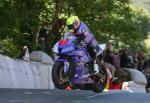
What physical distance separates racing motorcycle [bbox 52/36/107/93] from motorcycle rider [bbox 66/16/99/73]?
0.11 metres

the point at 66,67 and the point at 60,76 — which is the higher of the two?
the point at 66,67

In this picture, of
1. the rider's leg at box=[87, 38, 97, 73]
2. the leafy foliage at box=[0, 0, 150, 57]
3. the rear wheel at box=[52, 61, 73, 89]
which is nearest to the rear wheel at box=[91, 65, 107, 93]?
the rider's leg at box=[87, 38, 97, 73]

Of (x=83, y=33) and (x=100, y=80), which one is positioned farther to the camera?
(x=100, y=80)

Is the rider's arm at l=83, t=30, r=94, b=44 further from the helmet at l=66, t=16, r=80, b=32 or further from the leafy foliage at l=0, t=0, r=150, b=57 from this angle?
the leafy foliage at l=0, t=0, r=150, b=57

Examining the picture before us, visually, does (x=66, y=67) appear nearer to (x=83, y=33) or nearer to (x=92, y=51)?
(x=83, y=33)

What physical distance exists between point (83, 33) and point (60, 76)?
121cm

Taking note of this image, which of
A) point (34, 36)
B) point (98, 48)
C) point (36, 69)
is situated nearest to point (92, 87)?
point (98, 48)

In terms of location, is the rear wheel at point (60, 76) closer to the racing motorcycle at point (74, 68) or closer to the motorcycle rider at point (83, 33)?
the racing motorcycle at point (74, 68)

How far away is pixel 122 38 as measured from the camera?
32.2 metres

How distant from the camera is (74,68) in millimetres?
13195

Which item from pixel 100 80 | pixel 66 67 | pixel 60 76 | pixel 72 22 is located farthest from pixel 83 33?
pixel 100 80

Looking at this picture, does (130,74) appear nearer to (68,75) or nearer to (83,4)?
(83,4)

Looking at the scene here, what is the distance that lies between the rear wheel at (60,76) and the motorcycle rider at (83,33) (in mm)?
853

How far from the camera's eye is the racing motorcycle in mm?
12898
